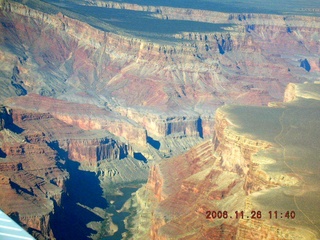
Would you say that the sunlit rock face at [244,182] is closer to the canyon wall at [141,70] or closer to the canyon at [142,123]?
the canyon at [142,123]

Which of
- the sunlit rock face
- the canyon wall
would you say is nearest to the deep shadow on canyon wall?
the sunlit rock face

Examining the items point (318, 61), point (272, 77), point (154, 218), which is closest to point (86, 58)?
point (272, 77)

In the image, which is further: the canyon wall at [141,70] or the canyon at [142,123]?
the canyon wall at [141,70]

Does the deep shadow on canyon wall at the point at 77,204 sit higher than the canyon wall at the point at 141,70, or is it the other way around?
the canyon wall at the point at 141,70

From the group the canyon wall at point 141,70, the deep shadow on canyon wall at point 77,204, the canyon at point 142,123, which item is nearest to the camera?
the canyon at point 142,123

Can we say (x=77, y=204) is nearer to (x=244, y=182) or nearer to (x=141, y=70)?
(x=244, y=182)

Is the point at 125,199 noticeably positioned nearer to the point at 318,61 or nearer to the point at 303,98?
the point at 303,98

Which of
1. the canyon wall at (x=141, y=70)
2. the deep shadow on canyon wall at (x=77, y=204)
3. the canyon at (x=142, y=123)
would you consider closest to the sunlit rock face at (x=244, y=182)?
the canyon at (x=142, y=123)

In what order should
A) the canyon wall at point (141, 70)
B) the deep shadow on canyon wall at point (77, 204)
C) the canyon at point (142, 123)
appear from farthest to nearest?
the canyon wall at point (141, 70) → the deep shadow on canyon wall at point (77, 204) → the canyon at point (142, 123)
